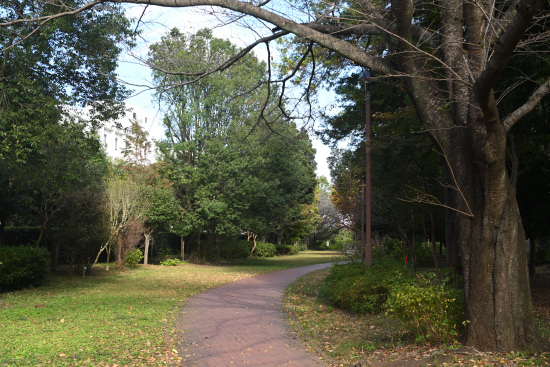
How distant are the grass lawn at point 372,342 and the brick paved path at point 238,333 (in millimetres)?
360

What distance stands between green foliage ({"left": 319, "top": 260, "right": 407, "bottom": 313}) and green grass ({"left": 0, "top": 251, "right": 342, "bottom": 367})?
162 inches

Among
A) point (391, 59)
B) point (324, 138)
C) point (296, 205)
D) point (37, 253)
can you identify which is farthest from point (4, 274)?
point (296, 205)

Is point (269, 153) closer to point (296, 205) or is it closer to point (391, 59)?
point (296, 205)

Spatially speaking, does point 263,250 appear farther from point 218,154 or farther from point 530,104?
point 530,104

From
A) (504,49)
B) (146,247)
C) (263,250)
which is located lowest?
(263,250)

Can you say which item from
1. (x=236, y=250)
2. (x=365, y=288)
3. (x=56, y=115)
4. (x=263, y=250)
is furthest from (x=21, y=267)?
(x=263, y=250)

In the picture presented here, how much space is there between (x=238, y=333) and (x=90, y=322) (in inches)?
121

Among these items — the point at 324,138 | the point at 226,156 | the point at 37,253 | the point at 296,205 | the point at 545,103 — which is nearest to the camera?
the point at 545,103

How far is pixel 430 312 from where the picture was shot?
6.29 m

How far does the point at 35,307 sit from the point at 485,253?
32.5 ft

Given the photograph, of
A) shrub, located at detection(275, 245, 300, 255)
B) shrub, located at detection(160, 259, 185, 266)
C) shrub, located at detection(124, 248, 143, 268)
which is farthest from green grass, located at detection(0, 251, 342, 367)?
shrub, located at detection(275, 245, 300, 255)

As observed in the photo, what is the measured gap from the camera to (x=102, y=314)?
9.59 m

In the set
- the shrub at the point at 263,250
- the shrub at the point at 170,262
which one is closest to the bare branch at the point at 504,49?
the shrub at the point at 170,262

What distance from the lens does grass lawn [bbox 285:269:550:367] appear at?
210 inches
